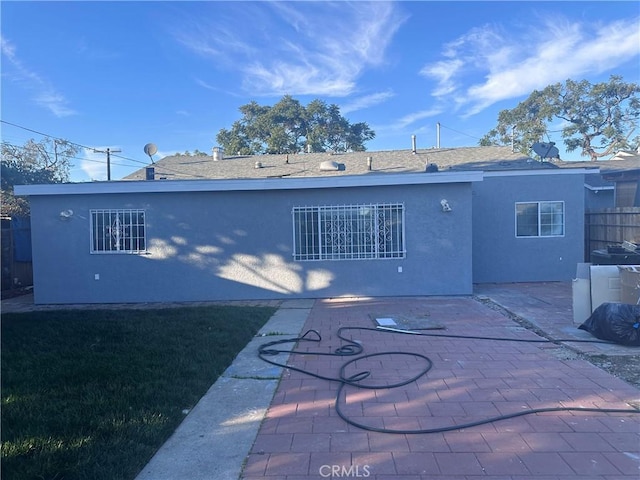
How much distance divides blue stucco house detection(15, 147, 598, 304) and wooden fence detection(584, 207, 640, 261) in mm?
5115

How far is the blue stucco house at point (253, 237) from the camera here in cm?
1066

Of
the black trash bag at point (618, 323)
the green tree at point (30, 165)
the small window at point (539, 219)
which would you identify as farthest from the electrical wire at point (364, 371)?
the green tree at point (30, 165)

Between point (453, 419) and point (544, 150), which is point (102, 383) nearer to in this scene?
point (453, 419)

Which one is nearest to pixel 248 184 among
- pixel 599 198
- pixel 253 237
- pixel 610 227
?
pixel 253 237

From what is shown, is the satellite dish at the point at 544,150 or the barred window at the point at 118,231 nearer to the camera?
the barred window at the point at 118,231

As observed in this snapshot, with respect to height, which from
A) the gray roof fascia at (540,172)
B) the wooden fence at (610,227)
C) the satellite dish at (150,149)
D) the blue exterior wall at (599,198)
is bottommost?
the wooden fence at (610,227)

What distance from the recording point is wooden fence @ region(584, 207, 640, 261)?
12.1 meters

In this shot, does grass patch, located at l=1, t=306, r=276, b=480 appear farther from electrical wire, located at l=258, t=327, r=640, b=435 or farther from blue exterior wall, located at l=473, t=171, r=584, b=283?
blue exterior wall, located at l=473, t=171, r=584, b=283

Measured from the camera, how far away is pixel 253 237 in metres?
10.9

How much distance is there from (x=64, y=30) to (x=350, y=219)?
8.24 m

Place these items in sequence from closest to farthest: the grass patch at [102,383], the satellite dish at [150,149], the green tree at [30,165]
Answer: the grass patch at [102,383] < the satellite dish at [150,149] < the green tree at [30,165]

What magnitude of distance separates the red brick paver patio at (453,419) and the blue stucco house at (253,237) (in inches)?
178

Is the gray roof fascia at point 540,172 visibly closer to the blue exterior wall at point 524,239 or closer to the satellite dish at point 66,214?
the blue exterior wall at point 524,239

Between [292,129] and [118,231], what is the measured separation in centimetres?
2318
